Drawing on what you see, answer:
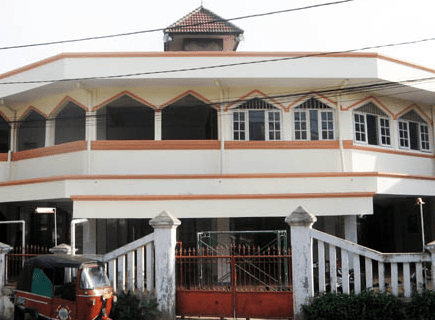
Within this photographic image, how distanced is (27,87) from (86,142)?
8.04 feet

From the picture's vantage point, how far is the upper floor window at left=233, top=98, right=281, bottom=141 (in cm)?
1355

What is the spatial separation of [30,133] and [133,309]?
8901mm

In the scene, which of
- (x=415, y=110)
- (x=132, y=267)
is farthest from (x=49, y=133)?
(x=415, y=110)

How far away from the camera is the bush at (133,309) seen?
871cm

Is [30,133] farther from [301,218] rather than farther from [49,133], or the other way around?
[301,218]

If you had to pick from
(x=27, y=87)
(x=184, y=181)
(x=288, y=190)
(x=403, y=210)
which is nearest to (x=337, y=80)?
(x=288, y=190)

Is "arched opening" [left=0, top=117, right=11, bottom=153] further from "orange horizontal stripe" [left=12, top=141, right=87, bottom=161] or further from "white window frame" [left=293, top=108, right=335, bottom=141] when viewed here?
"white window frame" [left=293, top=108, right=335, bottom=141]

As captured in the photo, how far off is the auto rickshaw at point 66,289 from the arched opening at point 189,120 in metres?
6.25

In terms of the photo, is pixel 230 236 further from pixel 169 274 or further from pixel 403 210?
pixel 403 210

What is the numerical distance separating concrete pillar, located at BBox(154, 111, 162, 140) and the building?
39 millimetres

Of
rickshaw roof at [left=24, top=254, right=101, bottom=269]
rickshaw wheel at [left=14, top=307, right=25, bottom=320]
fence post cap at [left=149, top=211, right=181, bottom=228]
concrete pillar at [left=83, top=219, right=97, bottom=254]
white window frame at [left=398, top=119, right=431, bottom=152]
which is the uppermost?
white window frame at [left=398, top=119, right=431, bottom=152]

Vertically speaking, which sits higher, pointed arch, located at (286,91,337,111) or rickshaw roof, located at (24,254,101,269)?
pointed arch, located at (286,91,337,111)

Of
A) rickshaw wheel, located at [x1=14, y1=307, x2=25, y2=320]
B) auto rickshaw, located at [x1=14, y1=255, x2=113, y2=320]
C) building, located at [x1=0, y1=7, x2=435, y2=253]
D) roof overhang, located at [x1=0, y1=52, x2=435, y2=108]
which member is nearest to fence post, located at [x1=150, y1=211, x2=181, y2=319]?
auto rickshaw, located at [x1=14, y1=255, x2=113, y2=320]

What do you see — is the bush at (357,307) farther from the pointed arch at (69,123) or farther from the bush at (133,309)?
the pointed arch at (69,123)
